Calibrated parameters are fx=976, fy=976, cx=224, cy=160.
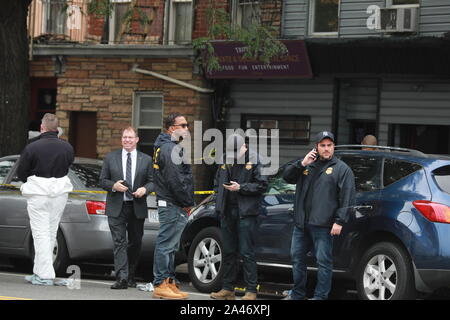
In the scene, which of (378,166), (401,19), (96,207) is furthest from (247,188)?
(401,19)

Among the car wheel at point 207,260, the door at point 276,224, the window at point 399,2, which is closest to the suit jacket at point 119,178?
the car wheel at point 207,260

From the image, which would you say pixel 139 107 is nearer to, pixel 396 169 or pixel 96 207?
pixel 96 207

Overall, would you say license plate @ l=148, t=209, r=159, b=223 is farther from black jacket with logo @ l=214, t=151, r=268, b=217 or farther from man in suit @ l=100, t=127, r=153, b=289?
black jacket with logo @ l=214, t=151, r=268, b=217

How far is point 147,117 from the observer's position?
2125cm

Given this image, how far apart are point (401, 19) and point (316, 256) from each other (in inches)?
352

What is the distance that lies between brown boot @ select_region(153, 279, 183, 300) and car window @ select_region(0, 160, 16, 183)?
11.5 ft

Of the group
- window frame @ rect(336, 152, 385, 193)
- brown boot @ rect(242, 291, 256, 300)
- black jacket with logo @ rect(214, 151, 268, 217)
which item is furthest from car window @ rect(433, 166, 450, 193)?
brown boot @ rect(242, 291, 256, 300)

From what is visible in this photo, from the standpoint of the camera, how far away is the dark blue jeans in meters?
9.84
